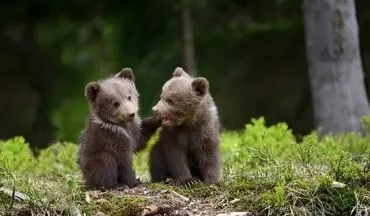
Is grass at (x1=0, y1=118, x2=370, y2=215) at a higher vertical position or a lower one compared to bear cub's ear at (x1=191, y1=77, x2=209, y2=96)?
lower

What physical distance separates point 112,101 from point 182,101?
50cm

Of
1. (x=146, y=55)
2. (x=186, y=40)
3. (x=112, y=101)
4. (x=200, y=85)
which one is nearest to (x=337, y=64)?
(x=186, y=40)

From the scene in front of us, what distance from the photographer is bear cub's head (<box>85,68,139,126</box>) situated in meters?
6.57

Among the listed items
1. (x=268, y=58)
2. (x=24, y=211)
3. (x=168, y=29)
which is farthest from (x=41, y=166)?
(x=268, y=58)

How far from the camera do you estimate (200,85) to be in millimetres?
6613

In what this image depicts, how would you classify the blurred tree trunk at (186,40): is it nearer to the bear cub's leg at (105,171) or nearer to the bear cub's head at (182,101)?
the bear cub's head at (182,101)

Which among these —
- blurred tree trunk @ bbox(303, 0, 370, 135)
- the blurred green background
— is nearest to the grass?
blurred tree trunk @ bbox(303, 0, 370, 135)

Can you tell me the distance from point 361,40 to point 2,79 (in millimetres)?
6299

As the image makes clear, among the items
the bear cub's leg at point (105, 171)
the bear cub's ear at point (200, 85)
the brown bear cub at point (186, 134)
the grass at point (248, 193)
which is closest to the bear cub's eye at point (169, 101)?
the brown bear cub at point (186, 134)

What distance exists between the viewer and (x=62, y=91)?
16.3 m

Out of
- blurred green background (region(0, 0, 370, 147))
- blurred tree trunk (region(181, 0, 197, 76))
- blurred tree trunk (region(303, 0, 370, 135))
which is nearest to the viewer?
blurred tree trunk (region(303, 0, 370, 135))

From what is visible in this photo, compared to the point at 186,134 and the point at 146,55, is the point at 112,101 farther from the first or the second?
the point at 146,55

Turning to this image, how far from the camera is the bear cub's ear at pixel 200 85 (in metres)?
6.61

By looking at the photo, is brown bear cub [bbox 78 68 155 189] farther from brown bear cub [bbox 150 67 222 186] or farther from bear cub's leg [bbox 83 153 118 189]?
brown bear cub [bbox 150 67 222 186]
